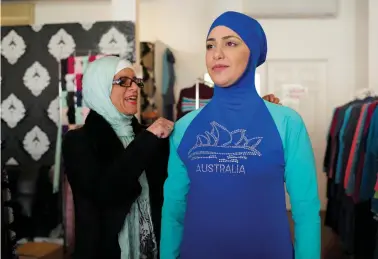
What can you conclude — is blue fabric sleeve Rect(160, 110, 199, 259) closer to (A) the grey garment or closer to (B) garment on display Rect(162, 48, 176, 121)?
(A) the grey garment

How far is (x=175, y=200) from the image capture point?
1285 mm

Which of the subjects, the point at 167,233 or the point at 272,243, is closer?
the point at 272,243

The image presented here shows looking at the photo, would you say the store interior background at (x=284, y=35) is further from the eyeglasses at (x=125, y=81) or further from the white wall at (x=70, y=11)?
the eyeglasses at (x=125, y=81)

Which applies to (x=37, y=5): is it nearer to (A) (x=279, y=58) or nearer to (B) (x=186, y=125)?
(A) (x=279, y=58)

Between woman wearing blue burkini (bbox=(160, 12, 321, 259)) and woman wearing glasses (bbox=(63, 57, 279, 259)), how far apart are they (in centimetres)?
18

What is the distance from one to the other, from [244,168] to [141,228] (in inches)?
18.4

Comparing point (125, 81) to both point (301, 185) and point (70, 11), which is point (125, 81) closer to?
point (301, 185)

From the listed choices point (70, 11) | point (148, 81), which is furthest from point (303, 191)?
point (70, 11)

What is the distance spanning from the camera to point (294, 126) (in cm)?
116

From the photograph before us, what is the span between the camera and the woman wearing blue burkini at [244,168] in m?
1.15

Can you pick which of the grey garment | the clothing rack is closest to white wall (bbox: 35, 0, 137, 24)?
the clothing rack

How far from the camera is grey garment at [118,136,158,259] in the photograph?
142 centimetres

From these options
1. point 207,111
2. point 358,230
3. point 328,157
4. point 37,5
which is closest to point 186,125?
point 207,111

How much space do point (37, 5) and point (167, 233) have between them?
4.32m
